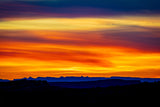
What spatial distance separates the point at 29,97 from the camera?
48.5m

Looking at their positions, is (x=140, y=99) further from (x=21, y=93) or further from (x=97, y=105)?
(x=21, y=93)

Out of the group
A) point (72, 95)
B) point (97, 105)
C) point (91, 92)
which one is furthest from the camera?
point (91, 92)

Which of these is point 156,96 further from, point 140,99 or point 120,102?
point 120,102

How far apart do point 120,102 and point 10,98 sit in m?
16.0

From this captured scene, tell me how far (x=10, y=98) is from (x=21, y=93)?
12.6ft

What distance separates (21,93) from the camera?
2057 inches

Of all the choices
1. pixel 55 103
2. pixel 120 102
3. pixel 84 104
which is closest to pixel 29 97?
pixel 55 103

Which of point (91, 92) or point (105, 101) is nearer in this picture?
point (105, 101)

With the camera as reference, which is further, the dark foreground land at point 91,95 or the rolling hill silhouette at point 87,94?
the rolling hill silhouette at point 87,94

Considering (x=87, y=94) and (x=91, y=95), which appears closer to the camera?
(x=91, y=95)

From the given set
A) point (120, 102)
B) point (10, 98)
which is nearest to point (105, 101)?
point (120, 102)

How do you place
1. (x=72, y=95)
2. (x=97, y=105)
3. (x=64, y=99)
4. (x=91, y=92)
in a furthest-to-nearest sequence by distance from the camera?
(x=91, y=92)
(x=72, y=95)
(x=64, y=99)
(x=97, y=105)

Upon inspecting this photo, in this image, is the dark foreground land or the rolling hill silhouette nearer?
the dark foreground land

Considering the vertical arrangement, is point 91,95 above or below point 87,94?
below
